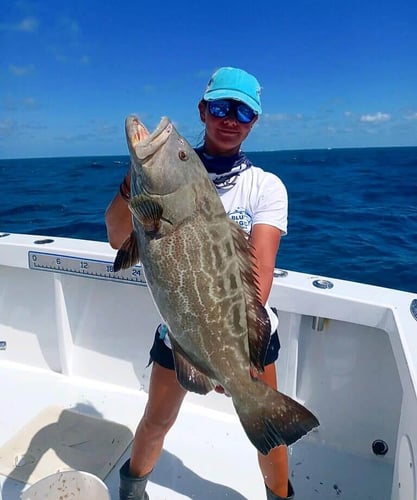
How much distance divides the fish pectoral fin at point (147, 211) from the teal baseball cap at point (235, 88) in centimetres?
63

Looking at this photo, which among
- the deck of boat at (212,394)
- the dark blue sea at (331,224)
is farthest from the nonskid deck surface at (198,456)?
the dark blue sea at (331,224)

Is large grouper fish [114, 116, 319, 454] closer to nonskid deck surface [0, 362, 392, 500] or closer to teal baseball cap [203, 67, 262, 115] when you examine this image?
teal baseball cap [203, 67, 262, 115]

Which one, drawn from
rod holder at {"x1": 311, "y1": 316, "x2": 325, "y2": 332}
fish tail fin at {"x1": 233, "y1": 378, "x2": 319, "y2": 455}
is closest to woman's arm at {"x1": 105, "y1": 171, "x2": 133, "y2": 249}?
fish tail fin at {"x1": 233, "y1": 378, "x2": 319, "y2": 455}

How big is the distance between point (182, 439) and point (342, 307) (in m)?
1.54

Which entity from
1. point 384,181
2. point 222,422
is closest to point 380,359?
point 222,422

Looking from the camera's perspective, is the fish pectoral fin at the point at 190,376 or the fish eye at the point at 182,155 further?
the fish pectoral fin at the point at 190,376

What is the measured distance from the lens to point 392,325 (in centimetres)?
264

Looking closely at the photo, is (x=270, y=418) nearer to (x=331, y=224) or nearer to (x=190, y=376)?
(x=190, y=376)

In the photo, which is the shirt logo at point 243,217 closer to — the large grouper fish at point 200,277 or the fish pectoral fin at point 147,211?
the large grouper fish at point 200,277

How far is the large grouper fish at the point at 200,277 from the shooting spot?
1.64 m

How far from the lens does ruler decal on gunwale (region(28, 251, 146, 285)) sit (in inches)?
131

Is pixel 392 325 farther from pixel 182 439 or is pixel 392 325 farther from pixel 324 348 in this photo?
pixel 182 439

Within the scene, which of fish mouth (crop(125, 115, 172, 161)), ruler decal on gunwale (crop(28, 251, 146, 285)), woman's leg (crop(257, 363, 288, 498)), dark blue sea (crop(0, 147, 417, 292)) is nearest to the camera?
fish mouth (crop(125, 115, 172, 161))

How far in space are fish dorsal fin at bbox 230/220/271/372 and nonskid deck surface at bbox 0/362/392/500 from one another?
1496 mm
